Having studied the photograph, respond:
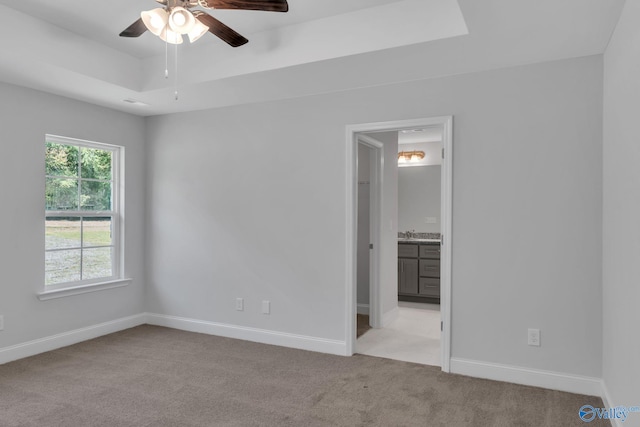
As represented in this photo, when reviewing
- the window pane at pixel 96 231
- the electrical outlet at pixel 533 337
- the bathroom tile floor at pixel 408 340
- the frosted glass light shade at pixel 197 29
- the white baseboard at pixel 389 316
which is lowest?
the bathroom tile floor at pixel 408 340

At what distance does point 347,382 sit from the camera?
3.29 m

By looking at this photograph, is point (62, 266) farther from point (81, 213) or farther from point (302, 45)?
point (302, 45)

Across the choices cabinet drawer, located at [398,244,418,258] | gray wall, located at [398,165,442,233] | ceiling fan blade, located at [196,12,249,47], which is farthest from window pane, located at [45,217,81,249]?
gray wall, located at [398,165,442,233]

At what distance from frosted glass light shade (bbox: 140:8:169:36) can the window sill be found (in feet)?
9.46

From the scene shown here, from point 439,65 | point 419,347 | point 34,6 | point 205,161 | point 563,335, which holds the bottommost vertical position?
point 419,347

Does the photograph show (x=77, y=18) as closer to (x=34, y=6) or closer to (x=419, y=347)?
(x=34, y=6)

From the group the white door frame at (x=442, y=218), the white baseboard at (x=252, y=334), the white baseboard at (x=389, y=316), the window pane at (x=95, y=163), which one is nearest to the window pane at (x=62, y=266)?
the window pane at (x=95, y=163)

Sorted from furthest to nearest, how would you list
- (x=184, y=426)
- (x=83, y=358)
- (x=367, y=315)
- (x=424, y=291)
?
(x=424, y=291) → (x=367, y=315) → (x=83, y=358) → (x=184, y=426)

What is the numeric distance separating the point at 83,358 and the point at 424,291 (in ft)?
13.8

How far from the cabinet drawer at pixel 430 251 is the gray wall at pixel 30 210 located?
158 inches

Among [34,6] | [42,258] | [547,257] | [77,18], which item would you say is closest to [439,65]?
[547,257]

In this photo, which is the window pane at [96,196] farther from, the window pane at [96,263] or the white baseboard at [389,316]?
the white baseboard at [389,316]

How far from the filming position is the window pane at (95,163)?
4.48 metres

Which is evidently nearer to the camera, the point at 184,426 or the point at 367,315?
the point at 184,426
